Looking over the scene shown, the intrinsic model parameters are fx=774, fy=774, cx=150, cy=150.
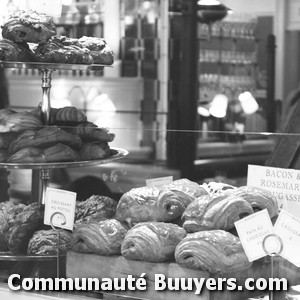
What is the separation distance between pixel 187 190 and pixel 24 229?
0.41m

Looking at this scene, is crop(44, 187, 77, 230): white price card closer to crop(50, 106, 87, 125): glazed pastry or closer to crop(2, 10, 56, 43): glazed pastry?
crop(50, 106, 87, 125): glazed pastry

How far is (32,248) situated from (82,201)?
0.16 m

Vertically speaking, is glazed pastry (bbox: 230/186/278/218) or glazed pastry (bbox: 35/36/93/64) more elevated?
glazed pastry (bbox: 35/36/93/64)

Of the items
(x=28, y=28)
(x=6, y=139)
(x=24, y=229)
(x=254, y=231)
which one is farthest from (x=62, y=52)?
(x=254, y=231)

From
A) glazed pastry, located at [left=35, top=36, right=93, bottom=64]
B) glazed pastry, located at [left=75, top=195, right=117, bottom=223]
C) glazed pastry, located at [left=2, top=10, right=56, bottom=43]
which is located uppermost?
glazed pastry, located at [left=2, top=10, right=56, bottom=43]

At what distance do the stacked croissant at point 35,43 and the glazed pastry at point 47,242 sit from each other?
66 cm

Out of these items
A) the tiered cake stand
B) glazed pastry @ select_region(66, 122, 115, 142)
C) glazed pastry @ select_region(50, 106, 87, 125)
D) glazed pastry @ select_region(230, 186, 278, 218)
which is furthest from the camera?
glazed pastry @ select_region(50, 106, 87, 125)

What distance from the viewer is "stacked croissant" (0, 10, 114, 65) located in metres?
2.23

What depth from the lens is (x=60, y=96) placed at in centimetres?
557

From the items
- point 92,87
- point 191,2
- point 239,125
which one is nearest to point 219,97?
point 239,125

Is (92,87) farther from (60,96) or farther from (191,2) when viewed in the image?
(191,2)

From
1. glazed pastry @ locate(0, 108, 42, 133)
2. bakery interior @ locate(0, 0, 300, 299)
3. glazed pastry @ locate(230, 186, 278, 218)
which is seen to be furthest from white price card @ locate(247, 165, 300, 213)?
bakery interior @ locate(0, 0, 300, 299)

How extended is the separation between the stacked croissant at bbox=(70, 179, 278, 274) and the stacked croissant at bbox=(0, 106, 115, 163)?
0.78 feet

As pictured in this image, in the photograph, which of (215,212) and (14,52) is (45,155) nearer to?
(14,52)
